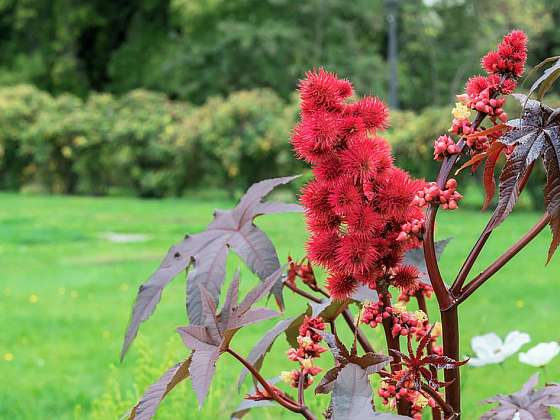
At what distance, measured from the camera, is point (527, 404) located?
150 cm

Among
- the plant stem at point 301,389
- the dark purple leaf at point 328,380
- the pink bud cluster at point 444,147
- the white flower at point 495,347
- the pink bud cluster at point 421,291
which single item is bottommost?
the white flower at point 495,347

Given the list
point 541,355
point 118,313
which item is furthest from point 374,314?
point 118,313

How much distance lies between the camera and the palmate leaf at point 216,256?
60.3 inches

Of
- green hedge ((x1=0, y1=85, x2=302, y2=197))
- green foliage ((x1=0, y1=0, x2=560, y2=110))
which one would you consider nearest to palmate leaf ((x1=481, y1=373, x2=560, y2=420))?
green hedge ((x1=0, y1=85, x2=302, y2=197))

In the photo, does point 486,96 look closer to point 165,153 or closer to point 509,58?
point 509,58

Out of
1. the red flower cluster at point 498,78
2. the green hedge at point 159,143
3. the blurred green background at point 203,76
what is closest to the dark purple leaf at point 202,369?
the red flower cluster at point 498,78

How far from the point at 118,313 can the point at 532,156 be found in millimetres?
4468

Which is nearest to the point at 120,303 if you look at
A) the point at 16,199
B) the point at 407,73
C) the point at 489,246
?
the point at 489,246

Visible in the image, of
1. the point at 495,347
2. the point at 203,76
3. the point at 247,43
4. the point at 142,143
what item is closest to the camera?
the point at 495,347

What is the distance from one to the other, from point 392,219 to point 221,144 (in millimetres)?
11645

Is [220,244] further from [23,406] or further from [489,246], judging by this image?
[489,246]

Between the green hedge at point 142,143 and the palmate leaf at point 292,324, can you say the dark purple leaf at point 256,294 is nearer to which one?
the palmate leaf at point 292,324

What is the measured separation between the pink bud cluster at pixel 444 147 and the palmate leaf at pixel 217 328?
29 centimetres

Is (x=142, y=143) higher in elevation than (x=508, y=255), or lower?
higher
